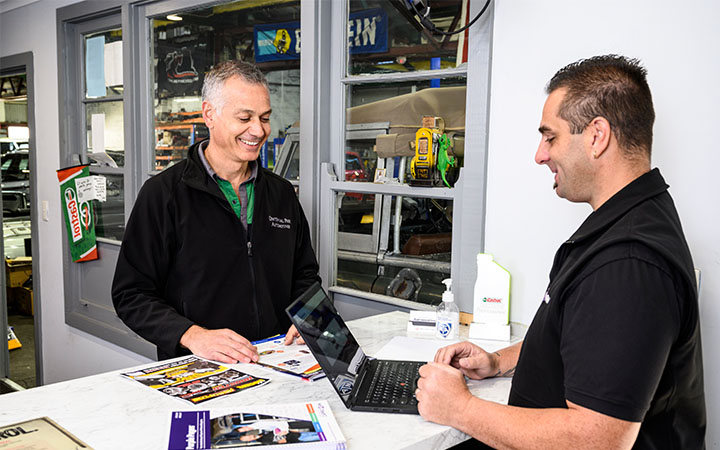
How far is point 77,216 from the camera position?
148 inches

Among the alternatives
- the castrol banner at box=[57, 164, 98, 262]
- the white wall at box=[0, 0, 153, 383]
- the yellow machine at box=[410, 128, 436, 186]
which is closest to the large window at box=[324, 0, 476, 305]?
the yellow machine at box=[410, 128, 436, 186]

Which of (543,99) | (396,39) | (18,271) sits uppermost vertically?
(396,39)

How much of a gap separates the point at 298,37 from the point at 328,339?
5.51 feet

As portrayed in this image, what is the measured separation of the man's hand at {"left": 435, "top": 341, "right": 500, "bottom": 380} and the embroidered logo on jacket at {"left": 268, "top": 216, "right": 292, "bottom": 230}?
2.65 ft

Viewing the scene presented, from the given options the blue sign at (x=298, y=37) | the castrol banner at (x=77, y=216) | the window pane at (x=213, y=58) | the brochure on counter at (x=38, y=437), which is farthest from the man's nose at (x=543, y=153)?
the castrol banner at (x=77, y=216)

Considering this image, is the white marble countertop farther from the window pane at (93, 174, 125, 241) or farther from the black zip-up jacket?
the window pane at (93, 174, 125, 241)

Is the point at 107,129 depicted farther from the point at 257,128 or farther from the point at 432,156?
the point at 432,156

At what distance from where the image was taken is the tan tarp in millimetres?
2195

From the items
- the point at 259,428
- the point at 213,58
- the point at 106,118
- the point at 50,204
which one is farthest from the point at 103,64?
the point at 259,428

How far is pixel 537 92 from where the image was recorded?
1.92 m

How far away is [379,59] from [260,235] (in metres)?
0.90

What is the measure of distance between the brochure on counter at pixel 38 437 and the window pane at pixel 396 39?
1671 millimetres

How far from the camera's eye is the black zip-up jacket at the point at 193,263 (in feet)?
6.20

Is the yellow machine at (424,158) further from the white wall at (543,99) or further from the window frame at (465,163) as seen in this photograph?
the white wall at (543,99)
